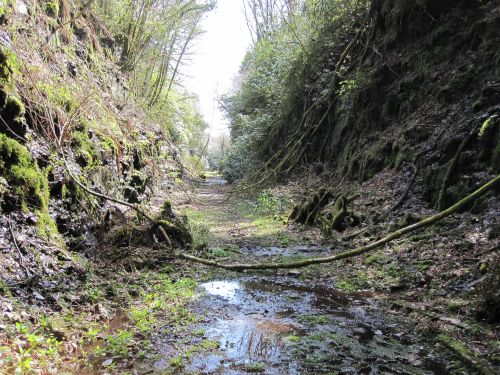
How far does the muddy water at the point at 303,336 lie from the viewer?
3.37 meters

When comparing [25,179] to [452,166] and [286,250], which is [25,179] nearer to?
[286,250]

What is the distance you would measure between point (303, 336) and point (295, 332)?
0.13 m

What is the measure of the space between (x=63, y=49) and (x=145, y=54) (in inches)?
315

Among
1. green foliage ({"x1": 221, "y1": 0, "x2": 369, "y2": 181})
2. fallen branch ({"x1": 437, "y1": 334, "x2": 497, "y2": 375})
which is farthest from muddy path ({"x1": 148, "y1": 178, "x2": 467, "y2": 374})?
green foliage ({"x1": 221, "y1": 0, "x2": 369, "y2": 181})

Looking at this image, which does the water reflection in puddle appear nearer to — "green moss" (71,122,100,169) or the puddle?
the puddle

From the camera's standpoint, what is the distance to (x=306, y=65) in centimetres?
1595

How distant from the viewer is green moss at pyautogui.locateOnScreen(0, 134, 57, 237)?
477 centimetres

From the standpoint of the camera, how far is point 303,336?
156 inches

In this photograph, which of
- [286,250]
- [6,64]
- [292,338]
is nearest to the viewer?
[292,338]

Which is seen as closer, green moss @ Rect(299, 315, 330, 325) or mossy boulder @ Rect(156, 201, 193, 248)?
green moss @ Rect(299, 315, 330, 325)

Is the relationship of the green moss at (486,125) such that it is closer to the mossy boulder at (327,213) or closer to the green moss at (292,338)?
the mossy boulder at (327,213)

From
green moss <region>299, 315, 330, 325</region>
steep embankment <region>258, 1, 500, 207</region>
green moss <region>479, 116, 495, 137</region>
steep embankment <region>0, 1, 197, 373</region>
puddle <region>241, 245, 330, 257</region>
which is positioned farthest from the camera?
puddle <region>241, 245, 330, 257</region>

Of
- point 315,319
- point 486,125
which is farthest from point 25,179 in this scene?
point 486,125

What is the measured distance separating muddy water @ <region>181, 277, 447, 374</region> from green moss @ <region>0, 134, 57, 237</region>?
2.36 metres
